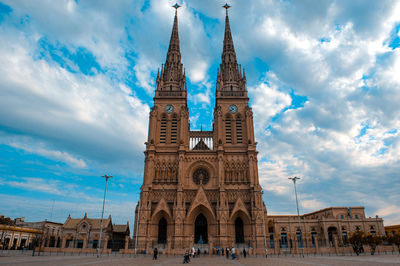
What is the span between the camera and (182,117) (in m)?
54.6

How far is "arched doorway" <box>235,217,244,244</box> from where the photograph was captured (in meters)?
47.0

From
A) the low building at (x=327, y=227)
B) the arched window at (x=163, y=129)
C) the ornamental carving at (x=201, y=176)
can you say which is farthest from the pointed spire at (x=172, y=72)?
the low building at (x=327, y=227)

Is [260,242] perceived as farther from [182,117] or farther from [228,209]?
[182,117]

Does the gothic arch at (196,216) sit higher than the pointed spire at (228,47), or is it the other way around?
the pointed spire at (228,47)

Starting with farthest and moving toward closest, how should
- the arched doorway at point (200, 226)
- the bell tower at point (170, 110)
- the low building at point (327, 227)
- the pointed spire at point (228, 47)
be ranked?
the pointed spire at point (228, 47)
the low building at point (327, 227)
the bell tower at point (170, 110)
the arched doorway at point (200, 226)

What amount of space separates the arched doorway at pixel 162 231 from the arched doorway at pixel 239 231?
12.9 m

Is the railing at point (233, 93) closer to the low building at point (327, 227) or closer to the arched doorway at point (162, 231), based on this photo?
the low building at point (327, 227)

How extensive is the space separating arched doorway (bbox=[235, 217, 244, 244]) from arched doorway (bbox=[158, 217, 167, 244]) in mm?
12907

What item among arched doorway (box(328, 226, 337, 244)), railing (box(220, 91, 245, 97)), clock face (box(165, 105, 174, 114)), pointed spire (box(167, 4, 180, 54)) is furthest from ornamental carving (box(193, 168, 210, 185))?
pointed spire (box(167, 4, 180, 54))

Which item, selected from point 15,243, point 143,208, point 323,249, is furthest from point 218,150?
point 15,243

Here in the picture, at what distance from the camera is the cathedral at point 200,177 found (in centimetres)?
4472

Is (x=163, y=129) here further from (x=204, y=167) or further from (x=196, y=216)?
(x=196, y=216)

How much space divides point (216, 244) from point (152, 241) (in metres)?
10.7

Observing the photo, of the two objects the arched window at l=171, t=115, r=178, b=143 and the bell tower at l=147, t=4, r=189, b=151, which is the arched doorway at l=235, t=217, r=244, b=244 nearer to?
the bell tower at l=147, t=4, r=189, b=151
